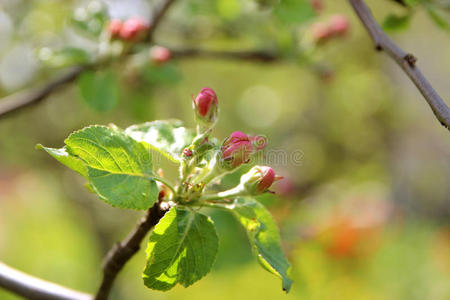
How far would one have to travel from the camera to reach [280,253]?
2.91 ft

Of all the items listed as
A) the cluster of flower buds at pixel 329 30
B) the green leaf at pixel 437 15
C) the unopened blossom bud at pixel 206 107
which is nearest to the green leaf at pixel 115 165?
the unopened blossom bud at pixel 206 107

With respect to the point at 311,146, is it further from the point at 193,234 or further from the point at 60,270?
the point at 193,234

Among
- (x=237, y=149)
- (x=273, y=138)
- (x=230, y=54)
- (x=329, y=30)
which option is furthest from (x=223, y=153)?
(x=273, y=138)

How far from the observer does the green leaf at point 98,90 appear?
1529 millimetres

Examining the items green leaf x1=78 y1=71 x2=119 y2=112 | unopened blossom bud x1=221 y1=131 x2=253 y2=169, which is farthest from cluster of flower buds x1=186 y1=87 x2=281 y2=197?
green leaf x1=78 y1=71 x2=119 y2=112

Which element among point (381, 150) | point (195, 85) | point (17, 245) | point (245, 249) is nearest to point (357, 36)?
point (381, 150)

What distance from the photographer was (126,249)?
2.79 ft

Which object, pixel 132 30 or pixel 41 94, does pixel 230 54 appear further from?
pixel 41 94

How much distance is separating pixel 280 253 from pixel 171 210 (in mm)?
251

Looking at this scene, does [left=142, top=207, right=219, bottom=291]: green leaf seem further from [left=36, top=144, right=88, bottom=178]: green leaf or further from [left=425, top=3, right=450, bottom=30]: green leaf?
[left=425, top=3, right=450, bottom=30]: green leaf

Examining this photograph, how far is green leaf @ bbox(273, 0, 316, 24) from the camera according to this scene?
126 cm

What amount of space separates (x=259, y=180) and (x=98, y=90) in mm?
915

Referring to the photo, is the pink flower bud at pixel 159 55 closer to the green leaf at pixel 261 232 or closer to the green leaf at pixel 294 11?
the green leaf at pixel 294 11

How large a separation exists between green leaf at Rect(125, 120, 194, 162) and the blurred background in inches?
10.2
